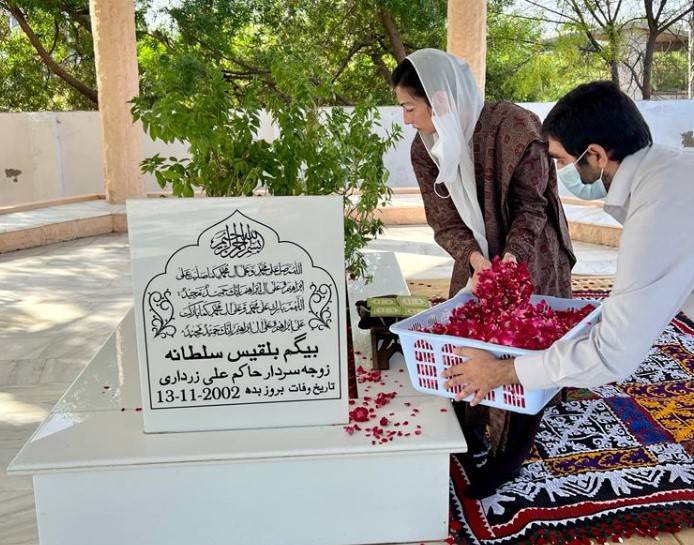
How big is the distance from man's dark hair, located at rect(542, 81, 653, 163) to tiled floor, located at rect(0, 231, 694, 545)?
3.67ft

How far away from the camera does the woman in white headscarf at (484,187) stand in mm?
2189

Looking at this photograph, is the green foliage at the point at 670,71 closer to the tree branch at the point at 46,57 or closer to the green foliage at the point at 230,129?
the tree branch at the point at 46,57

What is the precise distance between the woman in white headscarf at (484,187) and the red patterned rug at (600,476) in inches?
4.6

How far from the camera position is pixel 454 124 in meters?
2.22

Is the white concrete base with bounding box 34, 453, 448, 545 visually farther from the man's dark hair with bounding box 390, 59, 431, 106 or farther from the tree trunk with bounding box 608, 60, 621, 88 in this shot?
the tree trunk with bounding box 608, 60, 621, 88

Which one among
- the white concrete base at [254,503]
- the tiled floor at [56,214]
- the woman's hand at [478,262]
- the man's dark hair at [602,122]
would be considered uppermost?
the man's dark hair at [602,122]

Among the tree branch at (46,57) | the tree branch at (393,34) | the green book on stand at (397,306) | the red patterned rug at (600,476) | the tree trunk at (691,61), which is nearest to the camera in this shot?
the red patterned rug at (600,476)

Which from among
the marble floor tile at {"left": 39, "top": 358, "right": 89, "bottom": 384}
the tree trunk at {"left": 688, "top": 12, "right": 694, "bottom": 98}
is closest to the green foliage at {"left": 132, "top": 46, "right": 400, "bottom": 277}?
the marble floor tile at {"left": 39, "top": 358, "right": 89, "bottom": 384}

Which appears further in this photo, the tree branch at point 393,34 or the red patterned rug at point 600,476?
the tree branch at point 393,34

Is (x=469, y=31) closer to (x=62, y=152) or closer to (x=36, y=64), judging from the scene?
(x=62, y=152)

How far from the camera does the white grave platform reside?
5.73ft

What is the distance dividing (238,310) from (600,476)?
1.36 m

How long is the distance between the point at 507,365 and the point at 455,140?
2.73 ft

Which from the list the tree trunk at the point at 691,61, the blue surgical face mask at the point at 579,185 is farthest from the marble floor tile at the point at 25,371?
the tree trunk at the point at 691,61
